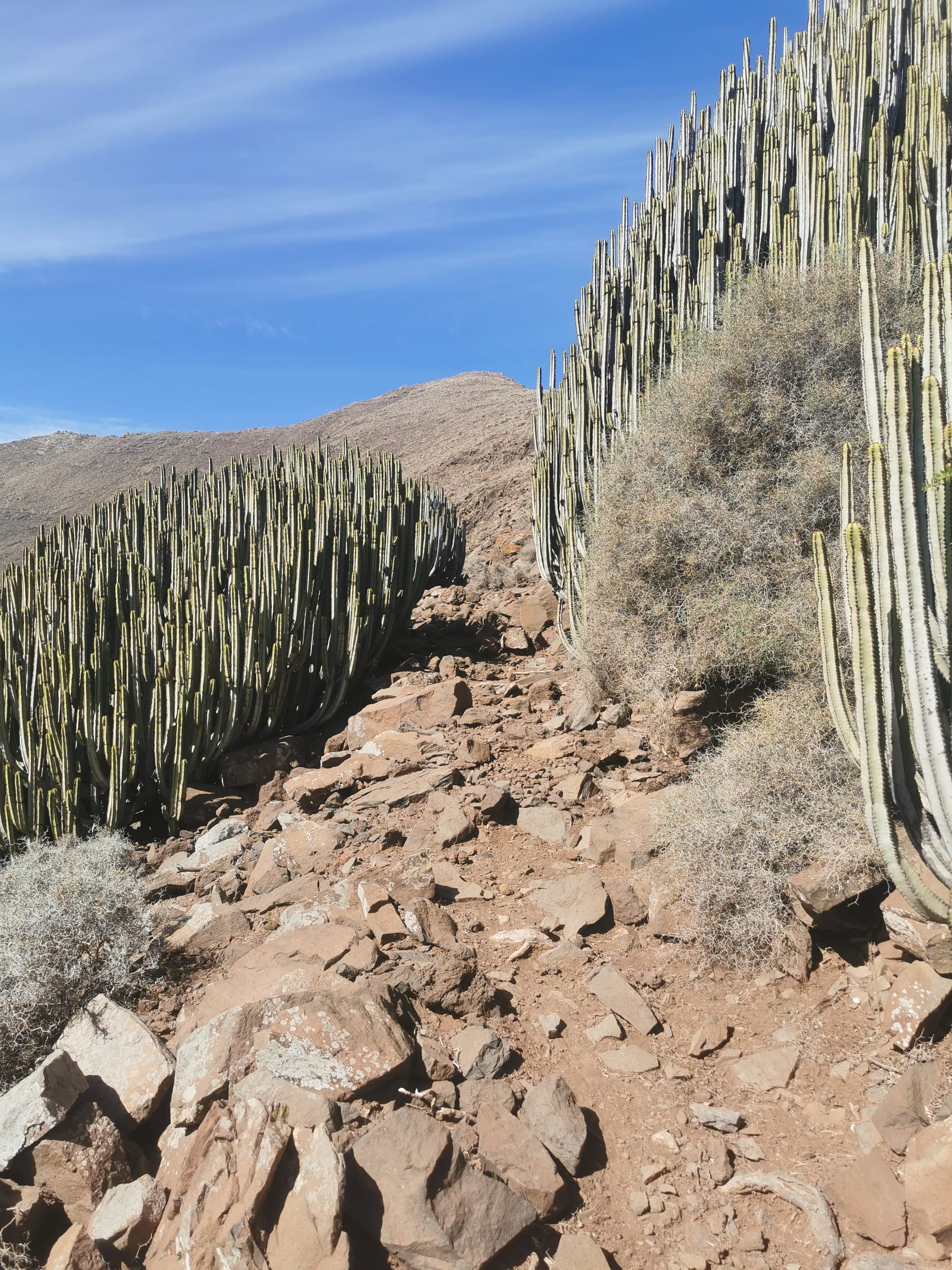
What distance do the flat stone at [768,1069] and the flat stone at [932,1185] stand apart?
0.60m

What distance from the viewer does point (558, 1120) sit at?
3074 mm

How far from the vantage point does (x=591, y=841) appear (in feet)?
16.0

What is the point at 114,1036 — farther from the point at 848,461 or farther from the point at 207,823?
the point at 848,461

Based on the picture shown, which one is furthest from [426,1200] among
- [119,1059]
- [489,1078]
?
[119,1059]

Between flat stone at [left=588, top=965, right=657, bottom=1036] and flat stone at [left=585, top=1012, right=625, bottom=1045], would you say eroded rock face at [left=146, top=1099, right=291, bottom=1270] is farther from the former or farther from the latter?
flat stone at [left=588, top=965, right=657, bottom=1036]

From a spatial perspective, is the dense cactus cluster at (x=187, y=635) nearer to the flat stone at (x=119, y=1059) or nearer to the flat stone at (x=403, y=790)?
the flat stone at (x=403, y=790)

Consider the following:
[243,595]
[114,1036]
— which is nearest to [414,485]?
[243,595]

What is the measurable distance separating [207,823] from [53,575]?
159 inches

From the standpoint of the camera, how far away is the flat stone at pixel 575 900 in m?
4.30

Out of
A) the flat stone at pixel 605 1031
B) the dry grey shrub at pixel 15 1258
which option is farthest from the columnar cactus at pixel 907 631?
the dry grey shrub at pixel 15 1258

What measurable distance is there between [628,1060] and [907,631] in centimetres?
194

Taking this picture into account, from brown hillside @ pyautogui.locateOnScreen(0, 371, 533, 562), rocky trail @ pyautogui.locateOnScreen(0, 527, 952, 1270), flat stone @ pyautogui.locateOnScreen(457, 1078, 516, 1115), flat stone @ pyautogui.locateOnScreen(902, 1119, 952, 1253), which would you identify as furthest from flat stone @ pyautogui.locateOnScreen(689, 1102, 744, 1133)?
brown hillside @ pyautogui.locateOnScreen(0, 371, 533, 562)

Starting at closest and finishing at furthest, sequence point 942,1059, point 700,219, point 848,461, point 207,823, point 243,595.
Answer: point 942,1059 → point 848,461 → point 207,823 → point 243,595 → point 700,219

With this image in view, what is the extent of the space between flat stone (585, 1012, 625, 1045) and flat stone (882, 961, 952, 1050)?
3.30 feet
